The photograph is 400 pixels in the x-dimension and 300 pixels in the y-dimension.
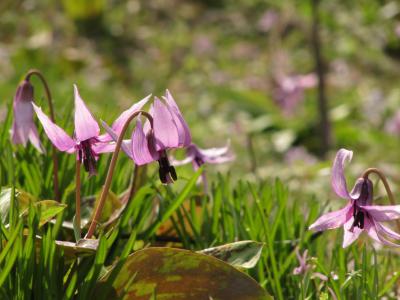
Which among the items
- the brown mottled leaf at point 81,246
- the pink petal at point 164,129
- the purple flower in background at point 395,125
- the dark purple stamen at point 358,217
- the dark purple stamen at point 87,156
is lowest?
the purple flower in background at point 395,125

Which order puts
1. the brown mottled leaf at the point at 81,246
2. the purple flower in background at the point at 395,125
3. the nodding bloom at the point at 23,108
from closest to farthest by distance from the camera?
the brown mottled leaf at the point at 81,246 < the nodding bloom at the point at 23,108 < the purple flower in background at the point at 395,125

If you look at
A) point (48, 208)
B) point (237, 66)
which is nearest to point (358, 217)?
point (48, 208)

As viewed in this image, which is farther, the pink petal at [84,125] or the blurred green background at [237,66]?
the blurred green background at [237,66]

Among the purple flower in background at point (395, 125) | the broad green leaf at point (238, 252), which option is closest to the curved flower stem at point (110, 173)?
the broad green leaf at point (238, 252)

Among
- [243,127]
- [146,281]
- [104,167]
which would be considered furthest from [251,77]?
[146,281]

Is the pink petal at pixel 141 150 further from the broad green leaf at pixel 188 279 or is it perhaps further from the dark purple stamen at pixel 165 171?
the broad green leaf at pixel 188 279

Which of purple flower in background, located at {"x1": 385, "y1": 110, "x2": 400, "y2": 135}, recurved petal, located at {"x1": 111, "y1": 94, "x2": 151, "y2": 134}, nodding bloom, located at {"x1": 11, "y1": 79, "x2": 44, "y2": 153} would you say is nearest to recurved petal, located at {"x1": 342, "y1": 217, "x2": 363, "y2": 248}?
recurved petal, located at {"x1": 111, "y1": 94, "x2": 151, "y2": 134}

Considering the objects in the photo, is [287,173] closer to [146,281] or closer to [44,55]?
[146,281]
